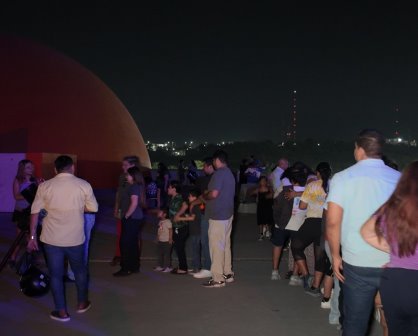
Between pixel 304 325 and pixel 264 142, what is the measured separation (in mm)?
52120

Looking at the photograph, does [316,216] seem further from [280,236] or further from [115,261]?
[115,261]

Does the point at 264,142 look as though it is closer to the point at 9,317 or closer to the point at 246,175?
the point at 246,175

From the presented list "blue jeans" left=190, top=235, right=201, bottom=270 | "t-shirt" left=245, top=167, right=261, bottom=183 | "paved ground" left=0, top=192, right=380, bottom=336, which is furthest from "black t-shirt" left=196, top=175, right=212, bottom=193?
"t-shirt" left=245, top=167, right=261, bottom=183

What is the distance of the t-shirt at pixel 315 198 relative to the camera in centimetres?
595

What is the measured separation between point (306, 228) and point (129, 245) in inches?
105

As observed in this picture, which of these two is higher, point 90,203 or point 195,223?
point 90,203

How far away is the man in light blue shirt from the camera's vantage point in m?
3.41

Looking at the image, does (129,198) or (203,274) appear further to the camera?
(129,198)

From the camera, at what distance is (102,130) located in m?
21.8

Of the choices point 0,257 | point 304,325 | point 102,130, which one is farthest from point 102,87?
point 304,325

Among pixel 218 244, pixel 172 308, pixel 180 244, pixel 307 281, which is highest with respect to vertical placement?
pixel 218 244

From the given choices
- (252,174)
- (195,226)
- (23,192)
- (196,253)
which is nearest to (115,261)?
(196,253)

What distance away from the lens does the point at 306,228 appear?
610 centimetres

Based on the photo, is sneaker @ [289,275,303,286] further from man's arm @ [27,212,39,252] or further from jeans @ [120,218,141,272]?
man's arm @ [27,212,39,252]
